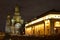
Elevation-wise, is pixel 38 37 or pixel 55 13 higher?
pixel 55 13

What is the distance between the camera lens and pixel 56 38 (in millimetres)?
6227

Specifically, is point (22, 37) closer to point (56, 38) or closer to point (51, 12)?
point (56, 38)

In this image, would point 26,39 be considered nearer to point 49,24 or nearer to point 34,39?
point 34,39

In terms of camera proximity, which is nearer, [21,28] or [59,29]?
[21,28]

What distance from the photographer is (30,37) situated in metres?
6.25

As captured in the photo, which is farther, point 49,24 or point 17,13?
point 49,24

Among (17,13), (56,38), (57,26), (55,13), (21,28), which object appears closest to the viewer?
(56,38)

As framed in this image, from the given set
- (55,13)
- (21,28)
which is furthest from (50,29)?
(21,28)

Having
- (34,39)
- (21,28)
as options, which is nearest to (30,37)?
(34,39)

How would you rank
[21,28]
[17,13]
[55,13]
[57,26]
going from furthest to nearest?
[57,26] → [55,13] → [17,13] → [21,28]

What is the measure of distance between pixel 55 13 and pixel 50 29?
194 cm

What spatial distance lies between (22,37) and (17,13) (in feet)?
18.1

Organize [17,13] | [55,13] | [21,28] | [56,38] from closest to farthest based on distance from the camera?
[56,38], [21,28], [17,13], [55,13]

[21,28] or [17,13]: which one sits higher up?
[17,13]
